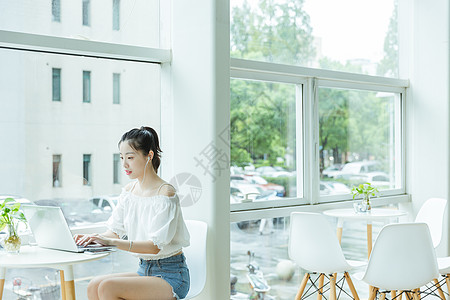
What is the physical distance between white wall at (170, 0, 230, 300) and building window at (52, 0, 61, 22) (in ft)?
2.60

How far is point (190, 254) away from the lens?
3.28m

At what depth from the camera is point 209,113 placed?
3395mm

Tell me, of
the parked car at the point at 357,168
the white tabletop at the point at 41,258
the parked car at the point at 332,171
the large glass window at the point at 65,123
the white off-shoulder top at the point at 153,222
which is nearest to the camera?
the white tabletop at the point at 41,258

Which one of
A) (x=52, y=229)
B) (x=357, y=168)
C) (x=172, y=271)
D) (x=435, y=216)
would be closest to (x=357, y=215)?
(x=435, y=216)

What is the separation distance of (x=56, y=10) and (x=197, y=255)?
1.72 metres

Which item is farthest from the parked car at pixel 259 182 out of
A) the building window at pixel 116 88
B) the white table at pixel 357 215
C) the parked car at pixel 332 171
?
the building window at pixel 116 88

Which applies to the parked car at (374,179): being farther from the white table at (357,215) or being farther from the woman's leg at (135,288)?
the woman's leg at (135,288)

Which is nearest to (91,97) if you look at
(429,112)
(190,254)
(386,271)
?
(190,254)

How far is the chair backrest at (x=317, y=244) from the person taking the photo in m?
3.52

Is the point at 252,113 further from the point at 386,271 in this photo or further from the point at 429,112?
the point at 429,112

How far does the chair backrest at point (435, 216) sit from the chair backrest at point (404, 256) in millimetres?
1063

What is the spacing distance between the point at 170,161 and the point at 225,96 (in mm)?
625

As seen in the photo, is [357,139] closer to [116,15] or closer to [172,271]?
[116,15]

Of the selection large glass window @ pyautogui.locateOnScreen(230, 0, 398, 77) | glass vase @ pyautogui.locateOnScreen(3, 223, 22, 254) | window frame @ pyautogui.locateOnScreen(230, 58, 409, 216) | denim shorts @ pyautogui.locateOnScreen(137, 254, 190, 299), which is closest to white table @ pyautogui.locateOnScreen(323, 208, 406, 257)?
window frame @ pyautogui.locateOnScreen(230, 58, 409, 216)
